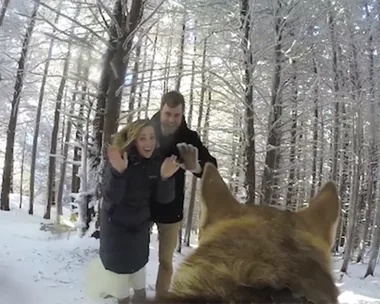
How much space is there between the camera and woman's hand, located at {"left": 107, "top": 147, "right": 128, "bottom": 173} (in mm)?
3002

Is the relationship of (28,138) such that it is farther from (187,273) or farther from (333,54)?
(187,273)

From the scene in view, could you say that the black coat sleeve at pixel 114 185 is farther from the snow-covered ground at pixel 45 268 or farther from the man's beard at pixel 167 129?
the snow-covered ground at pixel 45 268

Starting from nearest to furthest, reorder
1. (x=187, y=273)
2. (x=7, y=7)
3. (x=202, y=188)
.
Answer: (x=187, y=273) → (x=202, y=188) → (x=7, y=7)

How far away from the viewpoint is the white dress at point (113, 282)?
3.26 meters

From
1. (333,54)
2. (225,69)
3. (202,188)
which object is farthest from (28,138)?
(202,188)

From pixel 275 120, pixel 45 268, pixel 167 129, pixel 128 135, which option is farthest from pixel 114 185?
pixel 275 120

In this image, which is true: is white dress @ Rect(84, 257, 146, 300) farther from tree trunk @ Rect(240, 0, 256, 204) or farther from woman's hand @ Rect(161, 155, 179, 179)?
tree trunk @ Rect(240, 0, 256, 204)

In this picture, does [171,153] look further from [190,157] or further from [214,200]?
[214,200]

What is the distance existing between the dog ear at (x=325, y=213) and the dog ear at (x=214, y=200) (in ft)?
0.82

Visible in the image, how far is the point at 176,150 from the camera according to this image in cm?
347

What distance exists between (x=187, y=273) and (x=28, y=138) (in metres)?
26.0

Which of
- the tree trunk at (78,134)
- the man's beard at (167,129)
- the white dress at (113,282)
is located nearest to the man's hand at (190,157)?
the man's beard at (167,129)

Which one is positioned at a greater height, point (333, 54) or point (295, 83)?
point (333, 54)

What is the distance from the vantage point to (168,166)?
3250 millimetres
